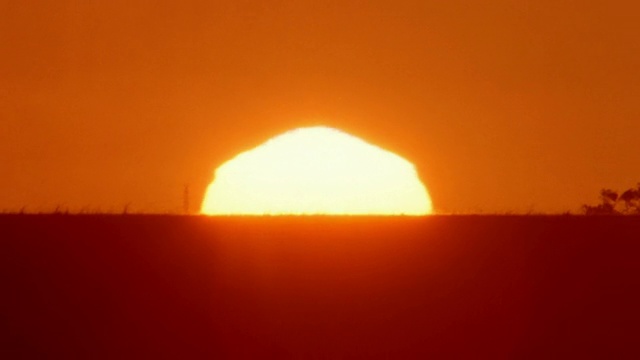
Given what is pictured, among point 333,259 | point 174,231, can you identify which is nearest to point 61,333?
point 174,231

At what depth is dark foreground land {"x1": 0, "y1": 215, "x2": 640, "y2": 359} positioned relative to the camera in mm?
15133

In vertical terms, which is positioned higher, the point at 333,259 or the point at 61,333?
the point at 333,259

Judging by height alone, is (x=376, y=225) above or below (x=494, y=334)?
above

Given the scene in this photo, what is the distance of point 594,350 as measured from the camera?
15.6 metres

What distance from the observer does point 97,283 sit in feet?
50.3

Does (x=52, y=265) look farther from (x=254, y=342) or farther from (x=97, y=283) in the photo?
(x=254, y=342)

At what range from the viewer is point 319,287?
15.8 m

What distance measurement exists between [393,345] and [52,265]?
3849mm

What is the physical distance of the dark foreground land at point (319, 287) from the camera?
596 inches

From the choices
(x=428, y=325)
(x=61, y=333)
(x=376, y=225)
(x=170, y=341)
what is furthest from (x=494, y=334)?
(x=61, y=333)

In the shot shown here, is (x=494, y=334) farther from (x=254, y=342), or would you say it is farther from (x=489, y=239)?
(x=254, y=342)

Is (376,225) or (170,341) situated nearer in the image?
(170,341)

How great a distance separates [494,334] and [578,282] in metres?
1.25

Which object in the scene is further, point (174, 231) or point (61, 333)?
point (174, 231)
